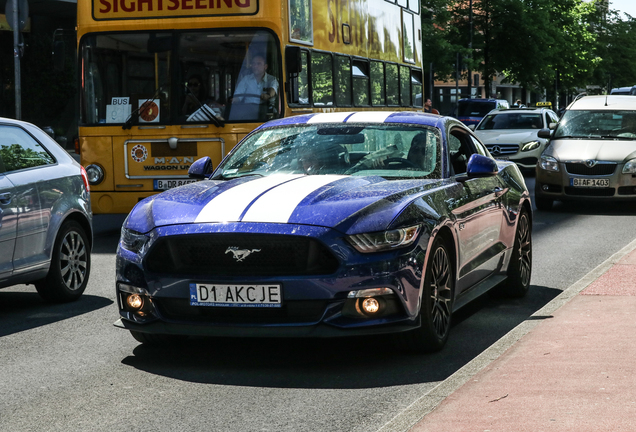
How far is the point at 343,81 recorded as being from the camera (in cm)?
1450

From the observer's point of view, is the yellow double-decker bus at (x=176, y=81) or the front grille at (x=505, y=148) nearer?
the yellow double-decker bus at (x=176, y=81)

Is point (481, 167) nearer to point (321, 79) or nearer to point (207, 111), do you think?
point (207, 111)

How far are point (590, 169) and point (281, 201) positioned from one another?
1103 centimetres

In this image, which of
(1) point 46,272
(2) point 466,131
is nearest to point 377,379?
(2) point 466,131

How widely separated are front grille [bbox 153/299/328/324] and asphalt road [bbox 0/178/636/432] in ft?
1.02

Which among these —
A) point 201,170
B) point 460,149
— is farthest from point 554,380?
point 201,170

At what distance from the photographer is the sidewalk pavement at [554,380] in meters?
4.44

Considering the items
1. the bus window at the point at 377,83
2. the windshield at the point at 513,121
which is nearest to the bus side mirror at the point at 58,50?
the bus window at the point at 377,83

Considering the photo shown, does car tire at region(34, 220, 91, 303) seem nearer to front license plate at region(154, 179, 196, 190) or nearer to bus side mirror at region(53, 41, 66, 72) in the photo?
front license plate at region(154, 179, 196, 190)

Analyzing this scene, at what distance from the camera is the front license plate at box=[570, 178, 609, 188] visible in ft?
52.4

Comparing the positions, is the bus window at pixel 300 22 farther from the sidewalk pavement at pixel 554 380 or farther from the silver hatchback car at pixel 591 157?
the sidewalk pavement at pixel 554 380

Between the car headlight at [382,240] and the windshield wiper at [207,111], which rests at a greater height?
the windshield wiper at [207,111]

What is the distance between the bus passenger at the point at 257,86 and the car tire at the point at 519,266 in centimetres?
433

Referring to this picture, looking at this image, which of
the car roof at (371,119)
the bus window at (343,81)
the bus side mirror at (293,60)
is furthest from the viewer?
the bus window at (343,81)
